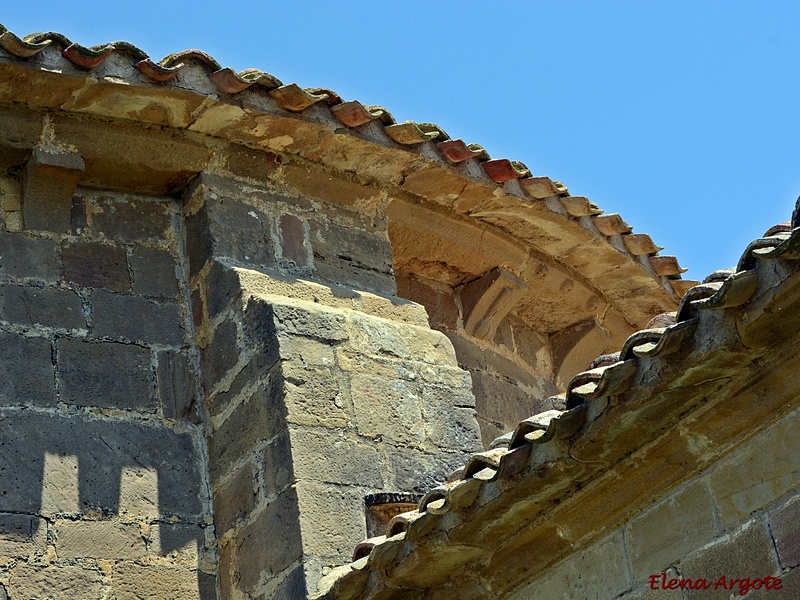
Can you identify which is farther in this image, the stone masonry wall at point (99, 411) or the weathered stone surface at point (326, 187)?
the weathered stone surface at point (326, 187)

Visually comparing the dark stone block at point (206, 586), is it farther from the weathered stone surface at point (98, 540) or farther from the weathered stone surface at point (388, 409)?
the weathered stone surface at point (388, 409)

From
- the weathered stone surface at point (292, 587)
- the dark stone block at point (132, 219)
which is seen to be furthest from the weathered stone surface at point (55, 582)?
the dark stone block at point (132, 219)

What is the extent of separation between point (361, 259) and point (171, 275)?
793mm

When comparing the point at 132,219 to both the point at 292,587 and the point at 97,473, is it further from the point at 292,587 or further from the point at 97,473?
the point at 292,587

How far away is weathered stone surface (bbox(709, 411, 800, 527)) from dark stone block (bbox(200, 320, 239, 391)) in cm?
210

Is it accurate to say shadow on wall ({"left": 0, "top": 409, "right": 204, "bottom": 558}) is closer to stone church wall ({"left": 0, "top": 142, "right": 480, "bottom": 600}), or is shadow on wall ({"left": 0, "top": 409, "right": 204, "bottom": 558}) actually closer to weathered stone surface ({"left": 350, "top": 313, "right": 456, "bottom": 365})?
stone church wall ({"left": 0, "top": 142, "right": 480, "bottom": 600})

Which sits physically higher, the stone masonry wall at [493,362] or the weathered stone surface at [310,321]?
the stone masonry wall at [493,362]

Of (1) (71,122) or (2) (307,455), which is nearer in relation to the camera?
(2) (307,455)

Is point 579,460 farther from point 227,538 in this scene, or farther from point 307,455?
point 227,538

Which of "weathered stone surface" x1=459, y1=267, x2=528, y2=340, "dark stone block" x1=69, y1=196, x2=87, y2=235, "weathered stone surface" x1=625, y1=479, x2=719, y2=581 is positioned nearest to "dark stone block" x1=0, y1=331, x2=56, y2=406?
Result: "dark stone block" x1=69, y1=196, x2=87, y2=235

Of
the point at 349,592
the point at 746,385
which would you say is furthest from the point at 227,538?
the point at 746,385

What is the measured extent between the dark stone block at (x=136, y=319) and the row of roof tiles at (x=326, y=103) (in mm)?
844

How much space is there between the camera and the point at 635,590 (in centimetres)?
352

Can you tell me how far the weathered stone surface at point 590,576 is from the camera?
360 cm
